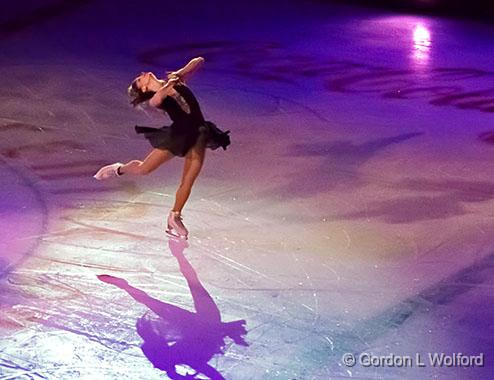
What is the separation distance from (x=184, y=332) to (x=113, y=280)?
0.75 metres

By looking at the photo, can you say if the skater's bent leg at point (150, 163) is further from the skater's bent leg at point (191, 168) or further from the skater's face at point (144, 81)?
the skater's face at point (144, 81)

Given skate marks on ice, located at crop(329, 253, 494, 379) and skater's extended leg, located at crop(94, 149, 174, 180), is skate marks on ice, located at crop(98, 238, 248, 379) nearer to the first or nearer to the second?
skate marks on ice, located at crop(329, 253, 494, 379)

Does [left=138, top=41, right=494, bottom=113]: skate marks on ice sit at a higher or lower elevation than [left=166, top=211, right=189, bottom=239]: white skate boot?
higher

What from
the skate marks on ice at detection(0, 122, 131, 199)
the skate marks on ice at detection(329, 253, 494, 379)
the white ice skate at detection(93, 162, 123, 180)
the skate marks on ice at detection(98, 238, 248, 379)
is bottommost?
the skate marks on ice at detection(98, 238, 248, 379)

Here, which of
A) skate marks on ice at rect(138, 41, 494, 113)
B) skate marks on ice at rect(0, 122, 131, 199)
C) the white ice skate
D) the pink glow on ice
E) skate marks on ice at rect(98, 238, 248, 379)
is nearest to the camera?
skate marks on ice at rect(98, 238, 248, 379)

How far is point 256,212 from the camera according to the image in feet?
23.2

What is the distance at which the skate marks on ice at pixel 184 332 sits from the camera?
5.18m

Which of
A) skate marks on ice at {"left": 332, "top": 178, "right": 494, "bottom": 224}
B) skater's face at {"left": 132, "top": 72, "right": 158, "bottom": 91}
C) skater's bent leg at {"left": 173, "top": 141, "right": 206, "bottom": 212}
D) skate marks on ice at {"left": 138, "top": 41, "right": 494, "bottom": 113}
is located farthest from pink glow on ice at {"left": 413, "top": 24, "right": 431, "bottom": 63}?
skater's face at {"left": 132, "top": 72, "right": 158, "bottom": 91}

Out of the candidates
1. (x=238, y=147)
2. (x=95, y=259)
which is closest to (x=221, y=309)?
(x=95, y=259)

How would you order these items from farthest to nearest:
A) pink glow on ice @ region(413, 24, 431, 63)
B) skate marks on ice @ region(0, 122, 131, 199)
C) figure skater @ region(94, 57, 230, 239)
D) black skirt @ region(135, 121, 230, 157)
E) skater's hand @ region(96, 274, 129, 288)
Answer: pink glow on ice @ region(413, 24, 431, 63) < skate marks on ice @ region(0, 122, 131, 199) < black skirt @ region(135, 121, 230, 157) < figure skater @ region(94, 57, 230, 239) < skater's hand @ region(96, 274, 129, 288)

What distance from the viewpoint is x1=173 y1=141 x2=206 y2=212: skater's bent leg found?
21.0 feet

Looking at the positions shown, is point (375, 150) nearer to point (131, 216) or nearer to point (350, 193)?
point (350, 193)

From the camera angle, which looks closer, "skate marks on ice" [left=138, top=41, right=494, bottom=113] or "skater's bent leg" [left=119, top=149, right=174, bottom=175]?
"skater's bent leg" [left=119, top=149, right=174, bottom=175]

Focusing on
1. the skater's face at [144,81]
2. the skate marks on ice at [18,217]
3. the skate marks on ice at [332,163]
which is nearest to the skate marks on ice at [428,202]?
the skate marks on ice at [332,163]
